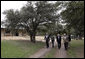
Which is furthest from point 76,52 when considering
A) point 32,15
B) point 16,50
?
point 32,15

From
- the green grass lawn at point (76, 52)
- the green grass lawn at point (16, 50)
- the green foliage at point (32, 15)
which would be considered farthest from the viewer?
the green foliage at point (32, 15)

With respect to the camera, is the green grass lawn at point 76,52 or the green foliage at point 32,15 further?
the green foliage at point 32,15

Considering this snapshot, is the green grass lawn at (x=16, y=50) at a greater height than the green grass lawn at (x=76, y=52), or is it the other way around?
the green grass lawn at (x=16, y=50)

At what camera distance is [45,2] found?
36750 millimetres

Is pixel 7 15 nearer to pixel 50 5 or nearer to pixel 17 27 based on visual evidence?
pixel 17 27

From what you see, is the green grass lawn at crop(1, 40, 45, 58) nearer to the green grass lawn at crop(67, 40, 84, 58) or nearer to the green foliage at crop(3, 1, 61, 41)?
the green grass lawn at crop(67, 40, 84, 58)

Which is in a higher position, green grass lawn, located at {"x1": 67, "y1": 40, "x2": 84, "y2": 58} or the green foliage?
the green foliage

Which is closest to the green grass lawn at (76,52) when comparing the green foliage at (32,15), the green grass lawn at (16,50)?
the green grass lawn at (16,50)

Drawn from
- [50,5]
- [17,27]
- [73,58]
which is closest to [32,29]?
[17,27]

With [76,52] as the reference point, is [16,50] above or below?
above

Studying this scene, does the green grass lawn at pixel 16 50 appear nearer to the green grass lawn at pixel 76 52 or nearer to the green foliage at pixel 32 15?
the green grass lawn at pixel 76 52

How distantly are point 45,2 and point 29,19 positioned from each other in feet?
12.4

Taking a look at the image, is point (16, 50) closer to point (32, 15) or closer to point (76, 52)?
point (76, 52)

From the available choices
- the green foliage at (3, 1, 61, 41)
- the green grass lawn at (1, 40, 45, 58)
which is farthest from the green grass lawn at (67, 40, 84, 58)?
the green foliage at (3, 1, 61, 41)
